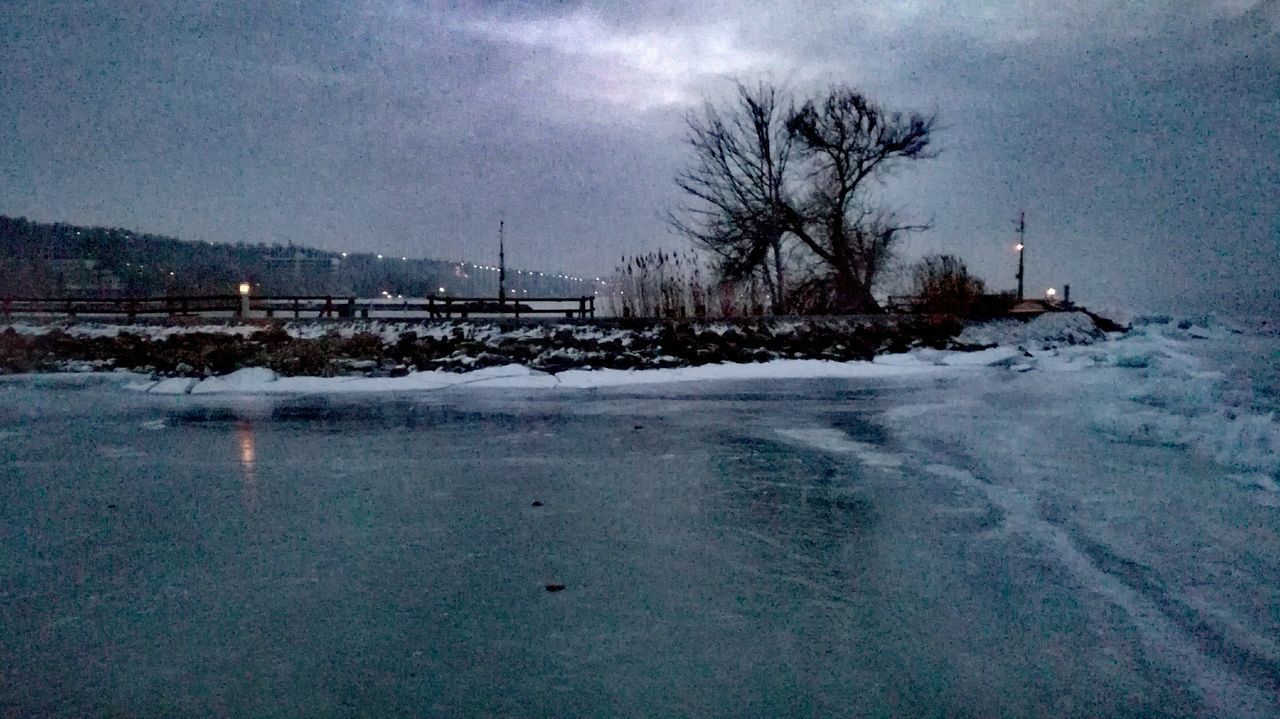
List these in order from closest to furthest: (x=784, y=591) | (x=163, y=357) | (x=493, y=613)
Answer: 1. (x=493, y=613)
2. (x=784, y=591)
3. (x=163, y=357)

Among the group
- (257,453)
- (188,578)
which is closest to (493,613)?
(188,578)

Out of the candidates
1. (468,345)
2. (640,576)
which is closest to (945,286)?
(468,345)

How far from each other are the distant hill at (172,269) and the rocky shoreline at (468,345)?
4692 centimetres

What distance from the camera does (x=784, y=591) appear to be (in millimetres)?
4977

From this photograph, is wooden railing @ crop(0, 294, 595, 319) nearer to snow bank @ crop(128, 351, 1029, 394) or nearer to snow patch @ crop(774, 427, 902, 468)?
snow bank @ crop(128, 351, 1029, 394)

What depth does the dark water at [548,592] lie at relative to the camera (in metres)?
3.71

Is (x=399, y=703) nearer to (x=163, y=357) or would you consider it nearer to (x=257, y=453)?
(x=257, y=453)

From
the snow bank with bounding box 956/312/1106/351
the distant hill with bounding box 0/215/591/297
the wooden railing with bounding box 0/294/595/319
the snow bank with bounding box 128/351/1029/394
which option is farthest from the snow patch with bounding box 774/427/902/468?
the distant hill with bounding box 0/215/591/297

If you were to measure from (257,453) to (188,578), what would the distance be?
15.3ft

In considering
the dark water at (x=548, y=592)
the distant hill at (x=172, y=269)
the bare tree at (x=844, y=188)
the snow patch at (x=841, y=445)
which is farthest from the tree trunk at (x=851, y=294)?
the distant hill at (x=172, y=269)

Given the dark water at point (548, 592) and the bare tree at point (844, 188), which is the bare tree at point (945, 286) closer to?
the bare tree at point (844, 188)

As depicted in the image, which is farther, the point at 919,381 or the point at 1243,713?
the point at 919,381

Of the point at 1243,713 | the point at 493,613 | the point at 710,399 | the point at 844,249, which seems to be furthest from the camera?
the point at 844,249

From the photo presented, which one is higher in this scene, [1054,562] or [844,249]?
[844,249]
